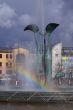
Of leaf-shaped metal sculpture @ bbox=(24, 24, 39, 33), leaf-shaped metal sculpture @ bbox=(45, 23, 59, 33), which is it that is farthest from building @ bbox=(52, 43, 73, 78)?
leaf-shaped metal sculpture @ bbox=(45, 23, 59, 33)

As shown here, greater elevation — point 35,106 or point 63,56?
point 63,56

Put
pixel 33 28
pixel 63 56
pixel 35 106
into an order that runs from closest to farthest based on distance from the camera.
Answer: pixel 35 106 → pixel 33 28 → pixel 63 56

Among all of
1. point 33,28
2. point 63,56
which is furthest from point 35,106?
point 63,56

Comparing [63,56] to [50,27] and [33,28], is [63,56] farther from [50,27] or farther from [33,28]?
[50,27]

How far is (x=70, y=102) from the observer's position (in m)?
20.1

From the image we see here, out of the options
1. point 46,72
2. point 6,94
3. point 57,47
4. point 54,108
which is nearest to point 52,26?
point 46,72

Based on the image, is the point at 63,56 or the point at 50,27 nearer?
the point at 50,27

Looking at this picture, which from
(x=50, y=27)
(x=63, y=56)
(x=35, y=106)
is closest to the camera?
(x=35, y=106)

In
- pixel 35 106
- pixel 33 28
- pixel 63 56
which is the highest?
pixel 33 28

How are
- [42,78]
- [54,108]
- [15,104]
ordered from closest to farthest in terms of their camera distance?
[54,108] → [15,104] → [42,78]

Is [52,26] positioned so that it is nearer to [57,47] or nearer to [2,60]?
[57,47]

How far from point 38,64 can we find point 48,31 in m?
3.44

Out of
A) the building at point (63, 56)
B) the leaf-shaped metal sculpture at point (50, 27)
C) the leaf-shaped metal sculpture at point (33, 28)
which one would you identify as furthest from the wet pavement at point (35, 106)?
the building at point (63, 56)

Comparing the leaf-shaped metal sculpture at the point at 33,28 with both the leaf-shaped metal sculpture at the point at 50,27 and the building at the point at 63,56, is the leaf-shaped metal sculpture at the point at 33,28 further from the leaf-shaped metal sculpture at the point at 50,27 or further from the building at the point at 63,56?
the building at the point at 63,56
